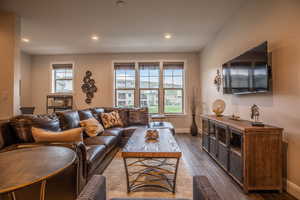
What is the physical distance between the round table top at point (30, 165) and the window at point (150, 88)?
441 centimetres

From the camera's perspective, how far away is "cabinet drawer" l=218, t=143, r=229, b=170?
238 centimetres

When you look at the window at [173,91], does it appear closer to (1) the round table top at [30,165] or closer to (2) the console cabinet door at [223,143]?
(2) the console cabinet door at [223,143]

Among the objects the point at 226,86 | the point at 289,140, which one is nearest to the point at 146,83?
the point at 226,86

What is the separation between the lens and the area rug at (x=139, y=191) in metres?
1.88

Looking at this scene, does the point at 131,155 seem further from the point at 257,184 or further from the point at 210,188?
the point at 257,184

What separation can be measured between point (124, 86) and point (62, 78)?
2.31 metres

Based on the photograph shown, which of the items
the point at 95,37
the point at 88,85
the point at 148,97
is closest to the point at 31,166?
the point at 95,37

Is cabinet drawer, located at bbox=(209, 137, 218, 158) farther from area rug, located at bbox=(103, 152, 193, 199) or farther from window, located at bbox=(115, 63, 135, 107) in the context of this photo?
window, located at bbox=(115, 63, 135, 107)

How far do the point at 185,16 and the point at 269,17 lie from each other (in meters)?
1.49

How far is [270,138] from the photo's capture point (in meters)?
1.89

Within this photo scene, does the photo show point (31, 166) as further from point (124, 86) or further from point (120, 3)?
point (124, 86)

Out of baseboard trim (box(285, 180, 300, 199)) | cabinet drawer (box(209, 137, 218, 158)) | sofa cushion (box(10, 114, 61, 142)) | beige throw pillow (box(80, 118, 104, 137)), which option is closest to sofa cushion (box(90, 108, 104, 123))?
beige throw pillow (box(80, 118, 104, 137))

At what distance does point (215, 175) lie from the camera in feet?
7.81

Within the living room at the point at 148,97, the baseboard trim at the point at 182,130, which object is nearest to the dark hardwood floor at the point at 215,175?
the living room at the point at 148,97
